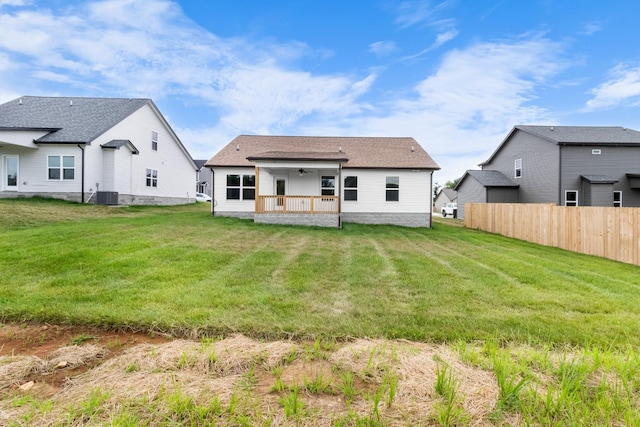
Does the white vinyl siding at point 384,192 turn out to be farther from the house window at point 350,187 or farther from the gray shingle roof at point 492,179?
the gray shingle roof at point 492,179

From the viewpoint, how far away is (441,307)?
410 centimetres

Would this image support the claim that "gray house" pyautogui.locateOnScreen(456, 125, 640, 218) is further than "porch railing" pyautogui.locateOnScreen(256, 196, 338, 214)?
Yes

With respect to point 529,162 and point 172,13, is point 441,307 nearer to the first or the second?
point 172,13

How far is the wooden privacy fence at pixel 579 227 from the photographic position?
8.62 m

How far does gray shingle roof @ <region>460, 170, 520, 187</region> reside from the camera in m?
23.5

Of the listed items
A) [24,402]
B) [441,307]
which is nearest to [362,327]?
[441,307]

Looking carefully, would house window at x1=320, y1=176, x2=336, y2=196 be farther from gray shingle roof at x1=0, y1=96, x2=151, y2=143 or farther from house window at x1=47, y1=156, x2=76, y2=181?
house window at x1=47, y1=156, x2=76, y2=181

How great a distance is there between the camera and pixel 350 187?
17.0 m

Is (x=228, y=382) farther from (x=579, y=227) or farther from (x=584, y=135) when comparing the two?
(x=584, y=135)

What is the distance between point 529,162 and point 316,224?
18110 mm

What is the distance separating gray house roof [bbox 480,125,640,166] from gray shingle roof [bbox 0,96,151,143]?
91.0 ft

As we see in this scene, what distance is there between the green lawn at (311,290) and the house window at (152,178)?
45.0 ft

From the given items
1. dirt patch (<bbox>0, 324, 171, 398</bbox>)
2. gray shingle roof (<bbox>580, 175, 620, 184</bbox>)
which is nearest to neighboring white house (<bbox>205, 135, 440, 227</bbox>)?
gray shingle roof (<bbox>580, 175, 620, 184</bbox>)

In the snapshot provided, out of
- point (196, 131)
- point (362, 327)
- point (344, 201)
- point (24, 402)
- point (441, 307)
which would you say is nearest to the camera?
point (24, 402)
